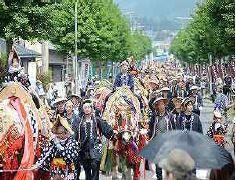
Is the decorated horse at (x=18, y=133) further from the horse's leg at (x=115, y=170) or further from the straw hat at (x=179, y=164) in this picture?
the straw hat at (x=179, y=164)

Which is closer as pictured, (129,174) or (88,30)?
(129,174)

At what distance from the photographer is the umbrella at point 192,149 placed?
732cm

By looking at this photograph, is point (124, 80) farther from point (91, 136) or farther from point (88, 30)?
point (88, 30)

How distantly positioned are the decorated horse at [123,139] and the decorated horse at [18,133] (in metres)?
2.42

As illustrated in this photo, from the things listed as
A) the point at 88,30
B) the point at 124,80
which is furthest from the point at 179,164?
the point at 88,30

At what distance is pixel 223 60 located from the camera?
5728 centimetres

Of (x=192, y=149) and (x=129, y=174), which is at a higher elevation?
(x=192, y=149)

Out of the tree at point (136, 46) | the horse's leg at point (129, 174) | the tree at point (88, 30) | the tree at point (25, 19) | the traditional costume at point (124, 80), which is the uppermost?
the tree at point (136, 46)

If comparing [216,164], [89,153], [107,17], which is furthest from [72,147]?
[107,17]

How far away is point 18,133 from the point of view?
11.7 m

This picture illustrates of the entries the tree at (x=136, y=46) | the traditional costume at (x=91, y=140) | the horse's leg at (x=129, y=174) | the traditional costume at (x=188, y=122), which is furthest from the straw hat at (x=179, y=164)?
the tree at (x=136, y=46)

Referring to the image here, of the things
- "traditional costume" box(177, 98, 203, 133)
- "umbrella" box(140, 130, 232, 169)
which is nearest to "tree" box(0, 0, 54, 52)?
"traditional costume" box(177, 98, 203, 133)

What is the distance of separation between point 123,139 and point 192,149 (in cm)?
676

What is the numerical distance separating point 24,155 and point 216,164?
499 cm
